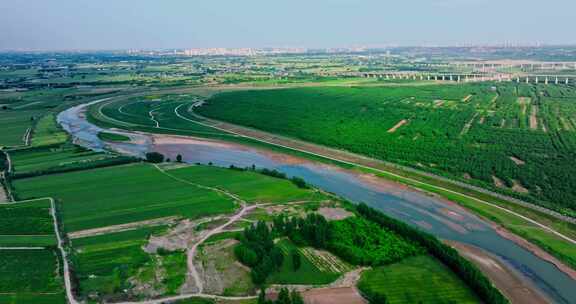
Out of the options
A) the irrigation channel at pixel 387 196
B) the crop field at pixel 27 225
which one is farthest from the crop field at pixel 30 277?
the irrigation channel at pixel 387 196

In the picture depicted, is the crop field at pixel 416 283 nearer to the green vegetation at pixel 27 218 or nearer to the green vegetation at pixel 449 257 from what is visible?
the green vegetation at pixel 449 257

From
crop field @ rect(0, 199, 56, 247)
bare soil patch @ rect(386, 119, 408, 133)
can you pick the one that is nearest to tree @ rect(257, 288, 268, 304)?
crop field @ rect(0, 199, 56, 247)

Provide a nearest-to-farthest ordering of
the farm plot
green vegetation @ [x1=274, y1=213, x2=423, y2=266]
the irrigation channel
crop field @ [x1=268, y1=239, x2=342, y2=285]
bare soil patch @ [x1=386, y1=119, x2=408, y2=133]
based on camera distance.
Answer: crop field @ [x1=268, y1=239, x2=342, y2=285] < the irrigation channel < green vegetation @ [x1=274, y1=213, x2=423, y2=266] < the farm plot < bare soil patch @ [x1=386, y1=119, x2=408, y2=133]

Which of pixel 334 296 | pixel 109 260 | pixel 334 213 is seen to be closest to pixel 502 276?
pixel 334 296

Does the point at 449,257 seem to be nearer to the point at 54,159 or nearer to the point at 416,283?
the point at 416,283

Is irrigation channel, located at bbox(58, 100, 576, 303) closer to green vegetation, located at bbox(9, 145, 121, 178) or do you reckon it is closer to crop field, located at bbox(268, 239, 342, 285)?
green vegetation, located at bbox(9, 145, 121, 178)

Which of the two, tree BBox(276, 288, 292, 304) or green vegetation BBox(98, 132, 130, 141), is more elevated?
green vegetation BBox(98, 132, 130, 141)
